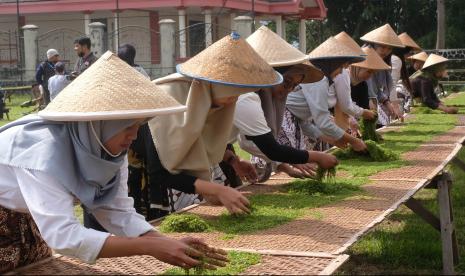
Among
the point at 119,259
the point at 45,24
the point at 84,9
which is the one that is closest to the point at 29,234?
the point at 119,259

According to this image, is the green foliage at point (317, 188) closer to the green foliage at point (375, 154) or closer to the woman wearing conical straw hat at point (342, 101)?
the green foliage at point (375, 154)

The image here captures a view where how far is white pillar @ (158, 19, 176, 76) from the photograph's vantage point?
67.9 feet

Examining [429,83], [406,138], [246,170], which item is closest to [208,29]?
[429,83]

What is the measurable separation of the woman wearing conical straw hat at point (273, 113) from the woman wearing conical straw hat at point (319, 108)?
53cm

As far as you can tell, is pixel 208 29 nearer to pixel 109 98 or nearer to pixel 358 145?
pixel 358 145

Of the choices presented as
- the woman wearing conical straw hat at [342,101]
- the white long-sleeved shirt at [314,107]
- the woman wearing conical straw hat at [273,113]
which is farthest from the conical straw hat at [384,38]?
the woman wearing conical straw hat at [273,113]

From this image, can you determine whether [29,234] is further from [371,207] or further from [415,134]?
[415,134]

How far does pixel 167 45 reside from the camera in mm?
20859

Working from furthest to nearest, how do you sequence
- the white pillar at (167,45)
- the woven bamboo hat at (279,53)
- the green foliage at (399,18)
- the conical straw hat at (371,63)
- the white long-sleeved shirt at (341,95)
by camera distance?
1. the green foliage at (399,18)
2. the white pillar at (167,45)
3. the conical straw hat at (371,63)
4. the white long-sleeved shirt at (341,95)
5. the woven bamboo hat at (279,53)

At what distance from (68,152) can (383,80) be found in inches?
258

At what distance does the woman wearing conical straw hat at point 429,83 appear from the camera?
9578mm

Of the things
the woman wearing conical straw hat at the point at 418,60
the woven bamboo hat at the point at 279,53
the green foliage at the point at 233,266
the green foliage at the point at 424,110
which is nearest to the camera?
the green foliage at the point at 233,266

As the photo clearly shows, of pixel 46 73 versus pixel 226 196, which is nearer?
pixel 226 196

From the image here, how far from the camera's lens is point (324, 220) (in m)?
3.51
